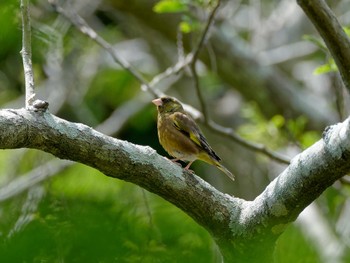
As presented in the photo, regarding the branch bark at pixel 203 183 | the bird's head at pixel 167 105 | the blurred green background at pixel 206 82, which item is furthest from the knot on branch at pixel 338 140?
the bird's head at pixel 167 105

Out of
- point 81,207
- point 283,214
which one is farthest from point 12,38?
point 283,214

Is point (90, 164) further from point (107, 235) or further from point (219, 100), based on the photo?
point (219, 100)

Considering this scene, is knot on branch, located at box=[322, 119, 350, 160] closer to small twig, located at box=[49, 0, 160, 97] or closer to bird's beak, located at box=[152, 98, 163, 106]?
bird's beak, located at box=[152, 98, 163, 106]

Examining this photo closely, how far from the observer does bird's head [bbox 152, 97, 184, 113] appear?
14.3ft

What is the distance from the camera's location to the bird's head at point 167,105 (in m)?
4.37

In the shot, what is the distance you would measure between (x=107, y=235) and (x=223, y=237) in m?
1.63

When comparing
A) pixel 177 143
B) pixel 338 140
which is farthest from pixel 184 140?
pixel 338 140

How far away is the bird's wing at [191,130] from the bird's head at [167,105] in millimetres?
169

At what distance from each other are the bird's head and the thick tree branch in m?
2.26

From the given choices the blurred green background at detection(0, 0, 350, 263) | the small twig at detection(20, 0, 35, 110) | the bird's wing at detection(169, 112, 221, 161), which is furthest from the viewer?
the blurred green background at detection(0, 0, 350, 263)

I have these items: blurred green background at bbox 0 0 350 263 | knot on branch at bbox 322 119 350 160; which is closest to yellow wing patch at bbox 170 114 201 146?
blurred green background at bbox 0 0 350 263

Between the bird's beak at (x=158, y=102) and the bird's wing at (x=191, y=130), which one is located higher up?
the bird's beak at (x=158, y=102)

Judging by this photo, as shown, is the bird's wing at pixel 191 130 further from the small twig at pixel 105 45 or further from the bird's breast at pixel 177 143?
the small twig at pixel 105 45

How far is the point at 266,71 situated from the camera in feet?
23.0
